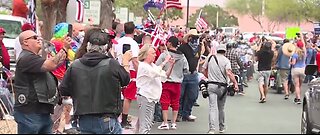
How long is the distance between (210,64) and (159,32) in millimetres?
2601

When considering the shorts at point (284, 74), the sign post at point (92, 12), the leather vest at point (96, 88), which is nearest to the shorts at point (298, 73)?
the shorts at point (284, 74)

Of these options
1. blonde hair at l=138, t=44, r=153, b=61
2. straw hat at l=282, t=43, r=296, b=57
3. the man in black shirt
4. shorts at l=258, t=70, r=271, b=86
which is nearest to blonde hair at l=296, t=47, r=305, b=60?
straw hat at l=282, t=43, r=296, b=57

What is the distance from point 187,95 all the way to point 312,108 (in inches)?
158

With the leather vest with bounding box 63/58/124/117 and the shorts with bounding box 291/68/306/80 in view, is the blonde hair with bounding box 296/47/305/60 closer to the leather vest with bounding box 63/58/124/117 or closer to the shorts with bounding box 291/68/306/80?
the shorts with bounding box 291/68/306/80

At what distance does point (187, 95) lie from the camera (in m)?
13.5

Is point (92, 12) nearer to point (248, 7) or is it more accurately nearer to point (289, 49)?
point (289, 49)

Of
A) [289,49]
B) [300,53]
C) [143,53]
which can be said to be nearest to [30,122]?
[143,53]

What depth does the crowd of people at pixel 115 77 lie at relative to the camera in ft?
21.1

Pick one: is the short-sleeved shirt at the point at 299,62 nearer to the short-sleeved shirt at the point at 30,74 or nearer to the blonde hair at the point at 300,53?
the blonde hair at the point at 300,53

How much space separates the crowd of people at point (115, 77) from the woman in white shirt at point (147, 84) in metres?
0.02

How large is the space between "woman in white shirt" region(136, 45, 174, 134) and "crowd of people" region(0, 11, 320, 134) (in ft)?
0.05

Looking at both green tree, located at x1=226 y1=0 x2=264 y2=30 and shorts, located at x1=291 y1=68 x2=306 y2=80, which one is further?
green tree, located at x1=226 y1=0 x2=264 y2=30

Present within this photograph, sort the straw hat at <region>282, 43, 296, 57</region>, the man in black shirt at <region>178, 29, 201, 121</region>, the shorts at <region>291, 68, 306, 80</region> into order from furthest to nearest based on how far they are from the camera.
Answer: the straw hat at <region>282, 43, 296, 57</region>
the shorts at <region>291, 68, 306, 80</region>
the man in black shirt at <region>178, 29, 201, 121</region>

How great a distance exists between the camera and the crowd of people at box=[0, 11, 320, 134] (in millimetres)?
6441
